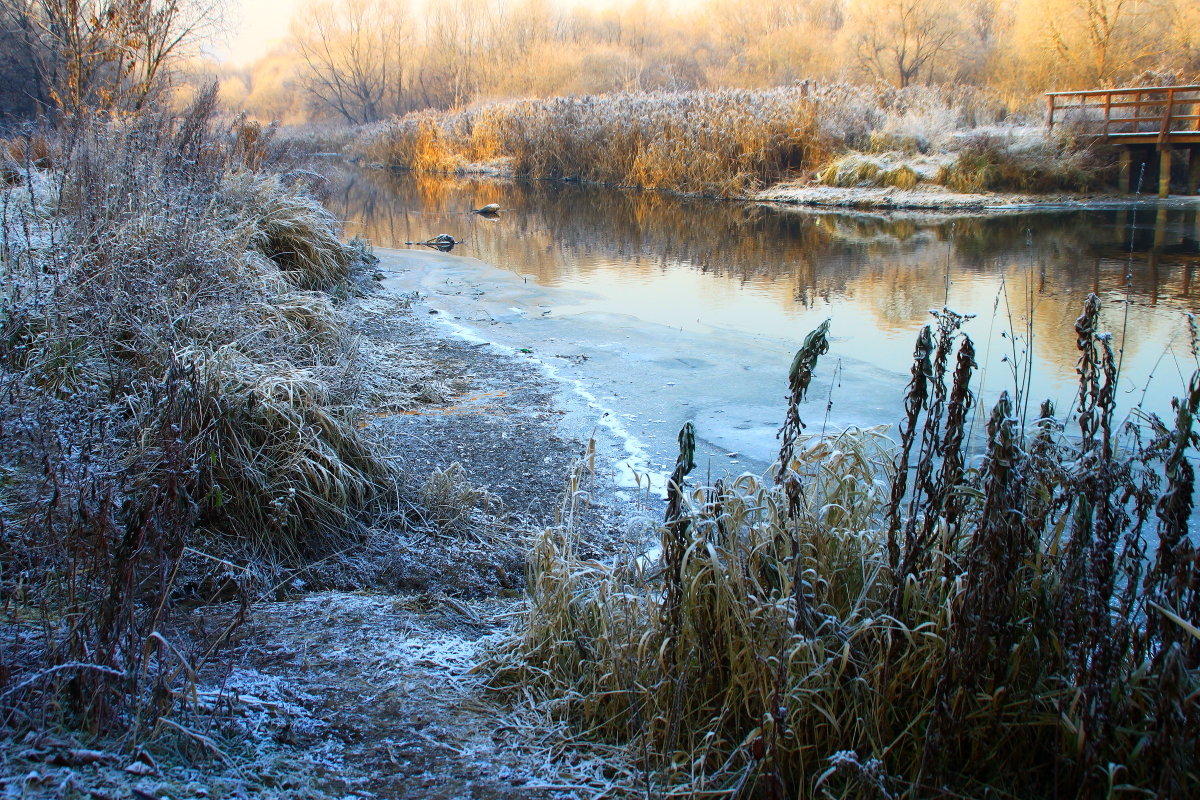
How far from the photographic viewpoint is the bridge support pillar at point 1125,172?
15.9 meters

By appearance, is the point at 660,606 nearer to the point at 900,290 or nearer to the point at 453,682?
the point at 453,682

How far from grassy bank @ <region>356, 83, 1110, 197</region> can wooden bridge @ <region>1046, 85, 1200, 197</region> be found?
565 mm

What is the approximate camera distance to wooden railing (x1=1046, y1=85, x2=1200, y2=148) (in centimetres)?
1549

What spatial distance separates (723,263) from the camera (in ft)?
35.0

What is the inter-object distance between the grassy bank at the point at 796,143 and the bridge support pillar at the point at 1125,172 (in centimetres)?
27

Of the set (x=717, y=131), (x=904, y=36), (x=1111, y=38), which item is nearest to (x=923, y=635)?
(x=717, y=131)

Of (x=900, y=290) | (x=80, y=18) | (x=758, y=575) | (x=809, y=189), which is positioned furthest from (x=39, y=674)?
(x=809, y=189)

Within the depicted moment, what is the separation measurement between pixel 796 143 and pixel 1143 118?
6207mm

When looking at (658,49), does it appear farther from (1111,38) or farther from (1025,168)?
(1025,168)

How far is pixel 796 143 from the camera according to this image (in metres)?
17.8

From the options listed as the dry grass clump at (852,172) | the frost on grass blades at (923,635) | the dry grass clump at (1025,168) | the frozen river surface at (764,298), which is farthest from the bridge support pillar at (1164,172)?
the frost on grass blades at (923,635)

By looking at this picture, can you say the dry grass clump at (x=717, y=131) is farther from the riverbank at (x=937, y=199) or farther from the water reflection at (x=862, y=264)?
the water reflection at (x=862, y=264)

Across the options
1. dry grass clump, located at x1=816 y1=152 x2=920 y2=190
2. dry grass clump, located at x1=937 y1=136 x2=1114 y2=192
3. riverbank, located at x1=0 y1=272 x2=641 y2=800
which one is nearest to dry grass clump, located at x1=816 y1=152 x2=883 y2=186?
dry grass clump, located at x1=816 y1=152 x2=920 y2=190

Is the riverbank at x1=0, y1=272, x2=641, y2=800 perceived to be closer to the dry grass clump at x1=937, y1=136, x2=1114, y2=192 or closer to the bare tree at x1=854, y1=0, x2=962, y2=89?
the dry grass clump at x1=937, y1=136, x2=1114, y2=192
